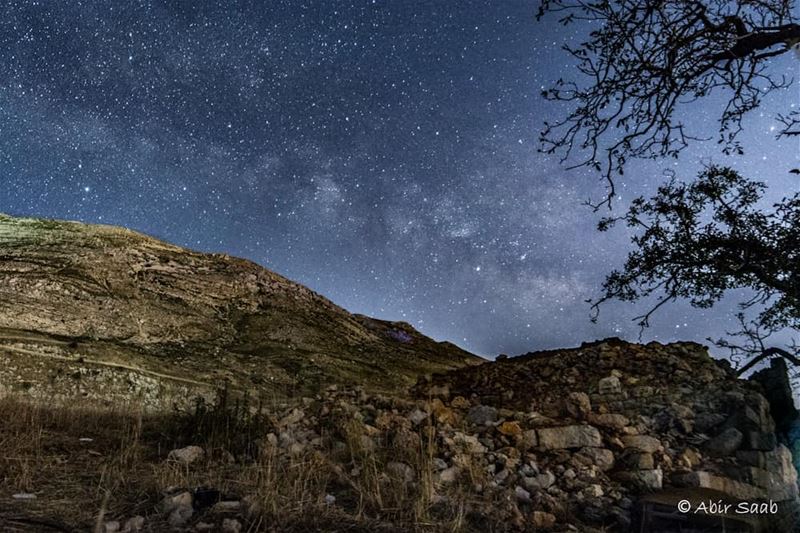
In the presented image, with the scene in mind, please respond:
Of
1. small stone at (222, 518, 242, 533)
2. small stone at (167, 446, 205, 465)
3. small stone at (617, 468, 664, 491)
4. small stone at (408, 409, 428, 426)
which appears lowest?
small stone at (222, 518, 242, 533)

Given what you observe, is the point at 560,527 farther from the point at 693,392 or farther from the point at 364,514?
the point at 693,392

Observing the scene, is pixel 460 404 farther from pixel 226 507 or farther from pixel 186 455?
pixel 226 507

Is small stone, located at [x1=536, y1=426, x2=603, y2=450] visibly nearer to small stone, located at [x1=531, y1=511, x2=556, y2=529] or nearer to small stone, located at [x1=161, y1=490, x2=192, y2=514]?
small stone, located at [x1=531, y1=511, x2=556, y2=529]

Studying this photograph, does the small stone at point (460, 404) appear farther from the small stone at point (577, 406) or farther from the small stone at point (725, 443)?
the small stone at point (725, 443)

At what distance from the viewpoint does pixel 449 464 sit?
5.41 m

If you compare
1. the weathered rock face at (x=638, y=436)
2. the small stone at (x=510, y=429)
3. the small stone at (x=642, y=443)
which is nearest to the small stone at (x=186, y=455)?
the weathered rock face at (x=638, y=436)

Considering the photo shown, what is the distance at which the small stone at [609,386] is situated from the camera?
821 centimetres

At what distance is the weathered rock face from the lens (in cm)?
523

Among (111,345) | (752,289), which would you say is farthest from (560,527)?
(111,345)

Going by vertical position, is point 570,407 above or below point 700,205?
below

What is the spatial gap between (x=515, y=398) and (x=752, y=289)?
14.0 ft

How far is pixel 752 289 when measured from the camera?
820 cm

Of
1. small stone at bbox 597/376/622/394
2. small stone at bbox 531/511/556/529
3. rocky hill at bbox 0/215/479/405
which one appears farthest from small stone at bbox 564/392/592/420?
rocky hill at bbox 0/215/479/405

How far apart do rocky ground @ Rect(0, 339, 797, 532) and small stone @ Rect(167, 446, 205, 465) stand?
18 millimetres
